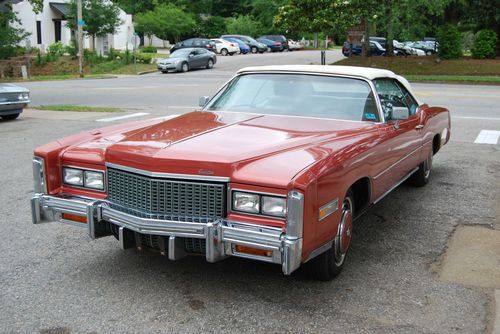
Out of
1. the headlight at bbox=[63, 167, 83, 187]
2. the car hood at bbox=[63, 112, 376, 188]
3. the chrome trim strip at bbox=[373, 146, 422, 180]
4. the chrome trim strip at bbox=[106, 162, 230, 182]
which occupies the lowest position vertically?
the chrome trim strip at bbox=[373, 146, 422, 180]

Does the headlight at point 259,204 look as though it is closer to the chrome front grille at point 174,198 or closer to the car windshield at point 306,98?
the chrome front grille at point 174,198

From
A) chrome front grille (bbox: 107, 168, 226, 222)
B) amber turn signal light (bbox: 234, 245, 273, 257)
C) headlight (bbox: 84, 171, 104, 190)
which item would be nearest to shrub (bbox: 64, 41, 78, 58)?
headlight (bbox: 84, 171, 104, 190)

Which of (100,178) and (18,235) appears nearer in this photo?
(100,178)

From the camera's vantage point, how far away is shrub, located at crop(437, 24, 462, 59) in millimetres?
31562

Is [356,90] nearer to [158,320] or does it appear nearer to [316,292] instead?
[316,292]

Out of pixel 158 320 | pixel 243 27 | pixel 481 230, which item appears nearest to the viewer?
pixel 158 320

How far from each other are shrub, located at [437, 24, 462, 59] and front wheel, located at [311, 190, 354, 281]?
96.7 ft

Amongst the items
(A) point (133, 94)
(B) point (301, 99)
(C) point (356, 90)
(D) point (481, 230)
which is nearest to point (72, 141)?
(B) point (301, 99)

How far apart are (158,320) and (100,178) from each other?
49.6 inches

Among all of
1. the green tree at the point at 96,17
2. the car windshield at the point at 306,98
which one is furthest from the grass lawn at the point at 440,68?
the car windshield at the point at 306,98

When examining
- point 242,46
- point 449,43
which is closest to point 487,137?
point 449,43

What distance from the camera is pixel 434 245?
5.48 metres

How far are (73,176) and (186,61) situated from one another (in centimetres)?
3175

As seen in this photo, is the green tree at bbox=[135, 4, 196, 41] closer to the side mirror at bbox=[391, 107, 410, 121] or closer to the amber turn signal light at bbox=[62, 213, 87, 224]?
the side mirror at bbox=[391, 107, 410, 121]
